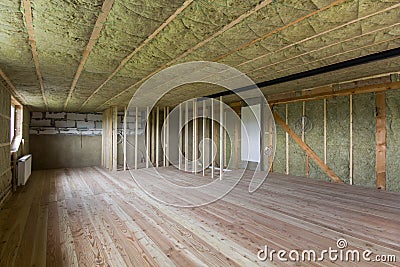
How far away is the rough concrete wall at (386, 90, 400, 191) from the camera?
14.7 feet

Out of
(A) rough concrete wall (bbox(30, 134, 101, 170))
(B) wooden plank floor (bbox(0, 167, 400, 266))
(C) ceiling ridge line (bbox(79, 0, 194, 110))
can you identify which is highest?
(C) ceiling ridge line (bbox(79, 0, 194, 110))

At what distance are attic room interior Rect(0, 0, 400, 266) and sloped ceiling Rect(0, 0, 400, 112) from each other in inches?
0.7

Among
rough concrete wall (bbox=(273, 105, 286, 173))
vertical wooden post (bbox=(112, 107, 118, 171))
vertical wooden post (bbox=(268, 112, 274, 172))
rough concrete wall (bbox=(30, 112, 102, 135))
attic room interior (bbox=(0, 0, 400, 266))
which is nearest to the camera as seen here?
attic room interior (bbox=(0, 0, 400, 266))

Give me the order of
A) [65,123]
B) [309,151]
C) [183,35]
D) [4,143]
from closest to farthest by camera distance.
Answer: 1. [183,35]
2. [4,143]
3. [309,151]
4. [65,123]

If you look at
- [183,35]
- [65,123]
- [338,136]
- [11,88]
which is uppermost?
[183,35]

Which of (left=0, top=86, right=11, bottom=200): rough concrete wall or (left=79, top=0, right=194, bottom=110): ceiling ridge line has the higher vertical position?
(left=79, top=0, right=194, bottom=110): ceiling ridge line

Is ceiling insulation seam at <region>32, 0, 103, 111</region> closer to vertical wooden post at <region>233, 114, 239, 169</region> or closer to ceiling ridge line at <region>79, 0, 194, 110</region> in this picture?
ceiling ridge line at <region>79, 0, 194, 110</region>

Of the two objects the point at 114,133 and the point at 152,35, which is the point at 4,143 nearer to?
the point at 114,133

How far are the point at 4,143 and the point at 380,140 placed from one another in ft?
22.8

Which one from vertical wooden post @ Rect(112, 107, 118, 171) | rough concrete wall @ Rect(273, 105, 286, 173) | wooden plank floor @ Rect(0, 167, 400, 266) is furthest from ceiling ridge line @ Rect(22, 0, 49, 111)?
rough concrete wall @ Rect(273, 105, 286, 173)

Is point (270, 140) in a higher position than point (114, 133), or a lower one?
lower

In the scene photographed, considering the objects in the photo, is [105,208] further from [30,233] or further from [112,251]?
[112,251]

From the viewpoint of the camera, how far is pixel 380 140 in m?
4.69

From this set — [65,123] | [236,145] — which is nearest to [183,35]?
[236,145]
